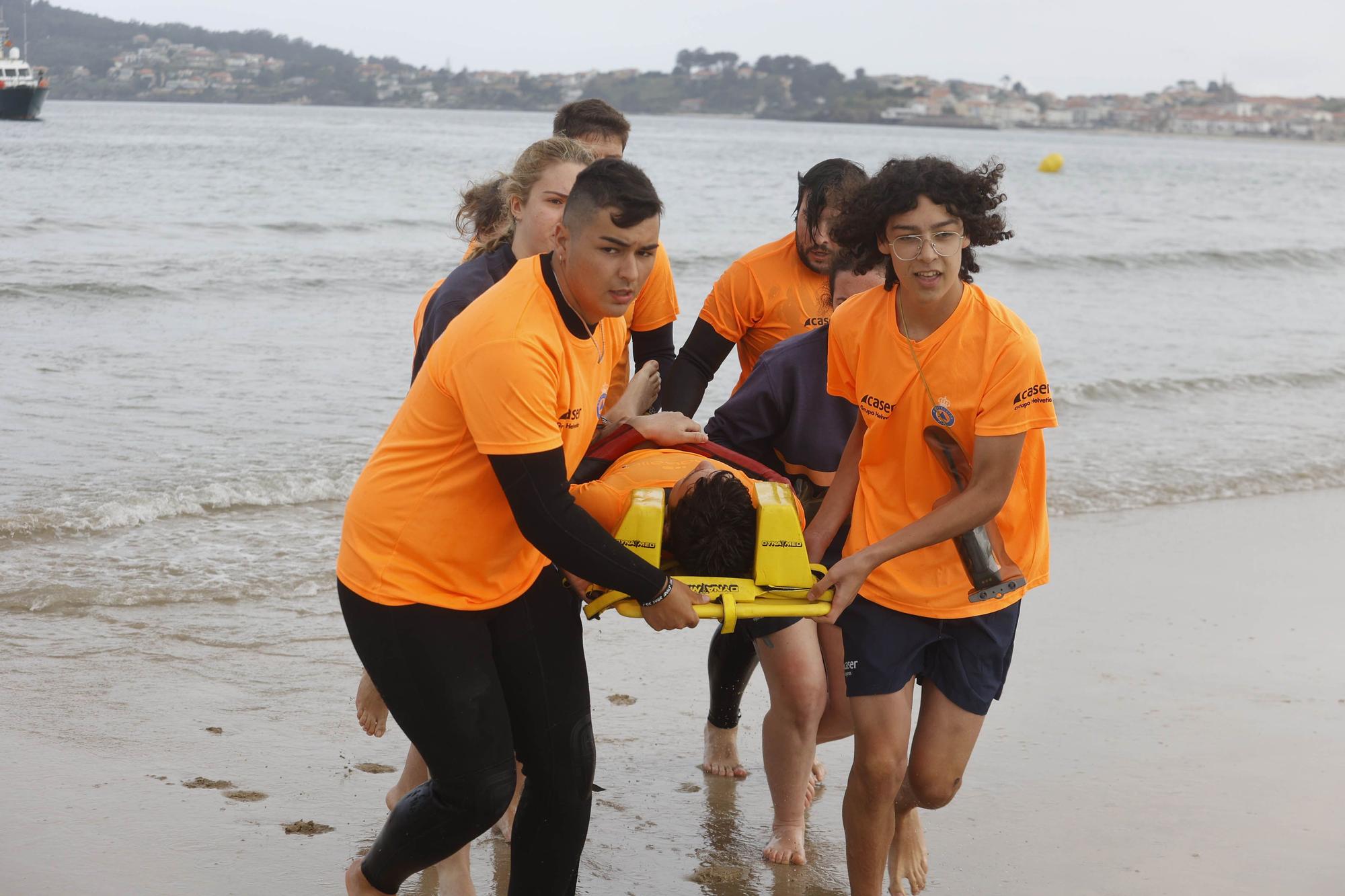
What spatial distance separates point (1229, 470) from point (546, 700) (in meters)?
8.28

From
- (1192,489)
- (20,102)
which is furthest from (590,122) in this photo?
(20,102)

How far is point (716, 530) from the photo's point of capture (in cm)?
325

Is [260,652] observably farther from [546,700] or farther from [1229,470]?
[1229,470]

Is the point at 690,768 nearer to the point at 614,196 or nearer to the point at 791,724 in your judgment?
the point at 791,724

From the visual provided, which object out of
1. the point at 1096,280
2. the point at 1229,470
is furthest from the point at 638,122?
the point at 1229,470

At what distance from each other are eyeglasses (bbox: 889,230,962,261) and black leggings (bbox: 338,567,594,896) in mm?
1209

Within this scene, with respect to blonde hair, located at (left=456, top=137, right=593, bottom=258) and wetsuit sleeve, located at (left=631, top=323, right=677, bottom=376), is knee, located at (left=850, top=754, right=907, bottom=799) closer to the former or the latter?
wetsuit sleeve, located at (left=631, top=323, right=677, bottom=376)

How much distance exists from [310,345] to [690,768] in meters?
10.1

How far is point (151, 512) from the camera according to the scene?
7895 mm

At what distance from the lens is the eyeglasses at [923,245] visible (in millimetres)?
3420

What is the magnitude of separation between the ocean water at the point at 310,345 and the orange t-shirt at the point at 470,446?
3860 mm

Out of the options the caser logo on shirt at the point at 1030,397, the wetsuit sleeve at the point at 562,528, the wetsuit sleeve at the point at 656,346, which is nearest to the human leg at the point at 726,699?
the wetsuit sleeve at the point at 656,346

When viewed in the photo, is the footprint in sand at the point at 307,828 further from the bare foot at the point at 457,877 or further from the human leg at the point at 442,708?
the human leg at the point at 442,708

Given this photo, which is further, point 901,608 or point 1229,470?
point 1229,470
